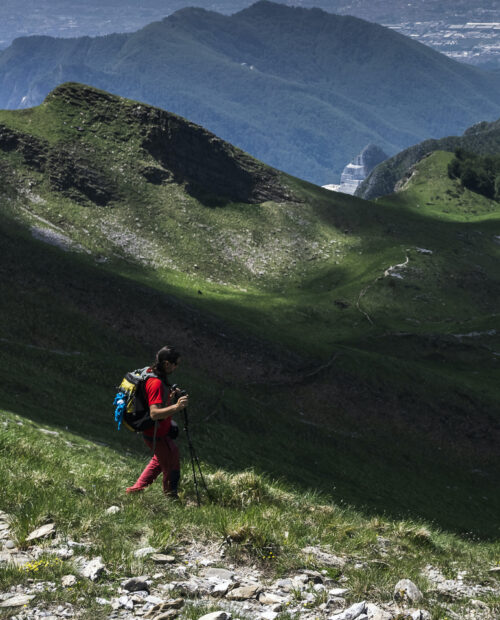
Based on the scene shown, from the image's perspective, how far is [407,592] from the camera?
1095 cm

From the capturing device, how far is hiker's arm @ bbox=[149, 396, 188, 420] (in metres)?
13.7

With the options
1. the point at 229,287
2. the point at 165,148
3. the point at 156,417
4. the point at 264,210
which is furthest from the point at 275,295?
the point at 156,417

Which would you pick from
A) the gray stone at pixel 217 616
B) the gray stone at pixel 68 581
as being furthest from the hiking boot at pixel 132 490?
the gray stone at pixel 217 616

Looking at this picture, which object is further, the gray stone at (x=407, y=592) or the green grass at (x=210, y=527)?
the green grass at (x=210, y=527)

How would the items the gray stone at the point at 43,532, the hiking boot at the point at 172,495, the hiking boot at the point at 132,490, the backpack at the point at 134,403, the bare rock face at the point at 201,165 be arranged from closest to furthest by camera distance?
the gray stone at the point at 43,532 < the backpack at the point at 134,403 < the hiking boot at the point at 132,490 < the hiking boot at the point at 172,495 < the bare rock face at the point at 201,165

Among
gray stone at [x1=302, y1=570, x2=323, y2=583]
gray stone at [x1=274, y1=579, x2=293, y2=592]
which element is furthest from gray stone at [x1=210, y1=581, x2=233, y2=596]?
gray stone at [x1=302, y1=570, x2=323, y2=583]

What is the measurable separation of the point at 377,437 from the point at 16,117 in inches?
3743

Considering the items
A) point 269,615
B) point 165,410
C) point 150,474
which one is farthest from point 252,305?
point 269,615

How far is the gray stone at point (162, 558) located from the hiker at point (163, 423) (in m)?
3.24

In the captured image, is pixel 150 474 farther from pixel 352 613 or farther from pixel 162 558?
pixel 352 613

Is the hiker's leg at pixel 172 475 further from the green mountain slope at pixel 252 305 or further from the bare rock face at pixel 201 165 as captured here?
the bare rock face at pixel 201 165

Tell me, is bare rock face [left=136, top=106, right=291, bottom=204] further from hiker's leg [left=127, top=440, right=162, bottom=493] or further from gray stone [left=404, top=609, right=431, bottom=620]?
gray stone [left=404, top=609, right=431, bottom=620]

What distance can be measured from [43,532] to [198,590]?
120 inches

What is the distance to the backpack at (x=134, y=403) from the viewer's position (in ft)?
46.4
